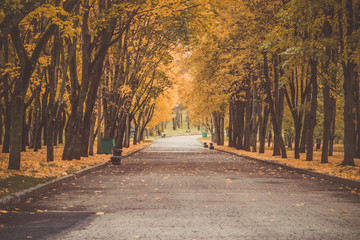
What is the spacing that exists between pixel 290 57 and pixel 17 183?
1259cm

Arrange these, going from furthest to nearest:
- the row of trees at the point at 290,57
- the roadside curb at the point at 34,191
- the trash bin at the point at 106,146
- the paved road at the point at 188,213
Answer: the trash bin at the point at 106,146 → the row of trees at the point at 290,57 → the roadside curb at the point at 34,191 → the paved road at the point at 188,213

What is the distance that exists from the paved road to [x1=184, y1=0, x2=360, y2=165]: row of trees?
22.3ft

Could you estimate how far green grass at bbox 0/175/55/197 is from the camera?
961 cm

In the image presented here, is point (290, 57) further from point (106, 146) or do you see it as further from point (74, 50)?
point (106, 146)

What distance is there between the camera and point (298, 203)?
9.21 metres

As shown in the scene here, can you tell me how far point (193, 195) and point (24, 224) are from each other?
14.4 feet

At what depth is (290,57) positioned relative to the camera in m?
18.9

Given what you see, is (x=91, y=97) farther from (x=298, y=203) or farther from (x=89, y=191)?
(x=298, y=203)

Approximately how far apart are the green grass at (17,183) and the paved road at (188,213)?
0.55 m

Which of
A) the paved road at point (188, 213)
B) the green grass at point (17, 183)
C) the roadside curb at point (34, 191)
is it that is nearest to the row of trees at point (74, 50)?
the roadside curb at point (34, 191)

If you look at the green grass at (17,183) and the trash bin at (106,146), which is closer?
the green grass at (17,183)

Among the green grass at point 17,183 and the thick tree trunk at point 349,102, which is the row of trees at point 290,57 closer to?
the thick tree trunk at point 349,102

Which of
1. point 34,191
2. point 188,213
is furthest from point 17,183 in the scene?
point 188,213

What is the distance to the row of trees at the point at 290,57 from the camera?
17109 millimetres
